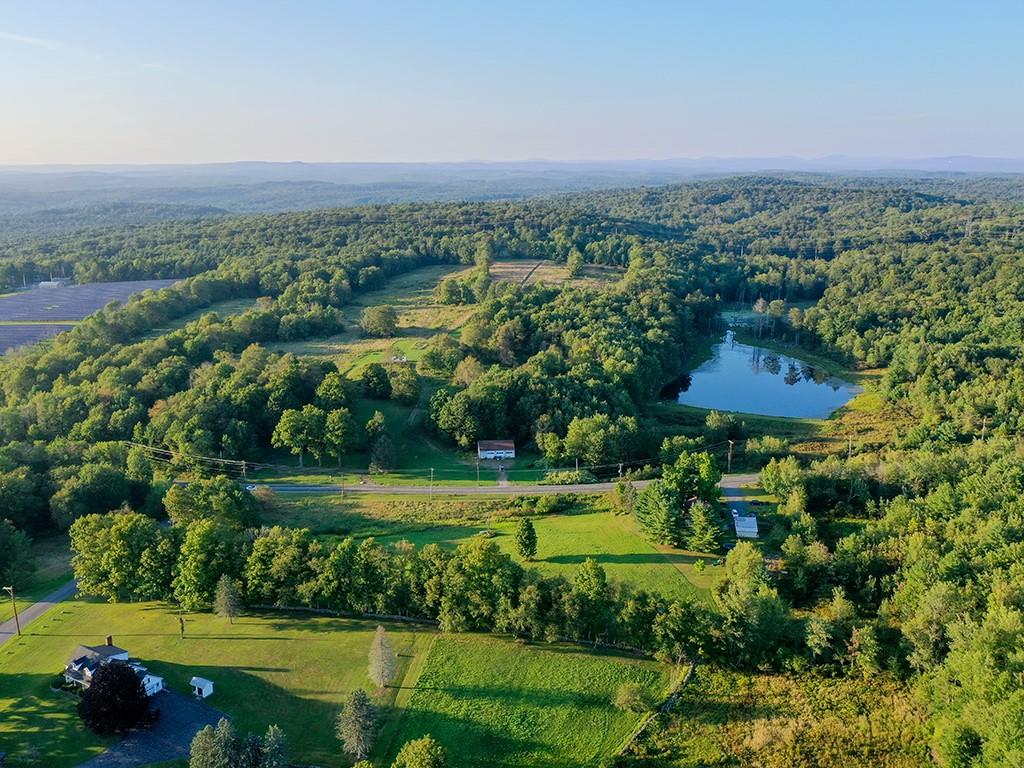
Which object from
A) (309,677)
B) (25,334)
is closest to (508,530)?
(309,677)

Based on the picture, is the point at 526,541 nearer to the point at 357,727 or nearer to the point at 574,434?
the point at 357,727

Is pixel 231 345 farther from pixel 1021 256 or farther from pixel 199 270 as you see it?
pixel 1021 256

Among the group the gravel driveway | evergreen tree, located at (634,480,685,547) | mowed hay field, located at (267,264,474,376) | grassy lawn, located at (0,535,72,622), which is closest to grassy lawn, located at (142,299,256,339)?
mowed hay field, located at (267,264,474,376)

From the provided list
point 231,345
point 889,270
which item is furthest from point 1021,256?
point 231,345

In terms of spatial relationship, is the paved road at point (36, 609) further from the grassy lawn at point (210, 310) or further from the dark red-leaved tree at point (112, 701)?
the grassy lawn at point (210, 310)

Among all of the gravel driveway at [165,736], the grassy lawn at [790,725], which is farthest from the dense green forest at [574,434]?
the gravel driveway at [165,736]
